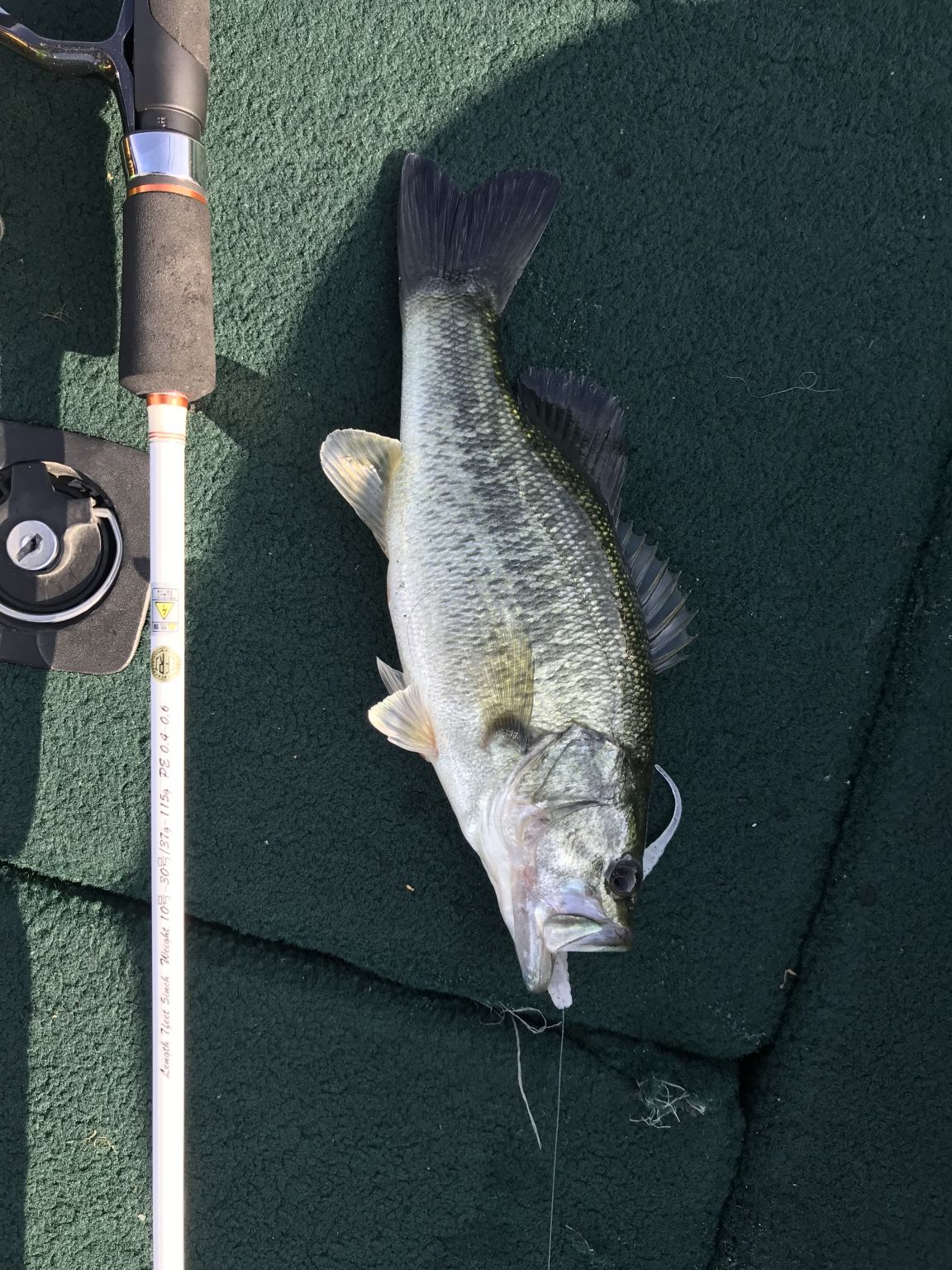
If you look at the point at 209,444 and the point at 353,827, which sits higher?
the point at 209,444

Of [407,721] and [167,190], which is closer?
[167,190]

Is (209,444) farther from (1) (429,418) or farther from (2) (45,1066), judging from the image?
(2) (45,1066)

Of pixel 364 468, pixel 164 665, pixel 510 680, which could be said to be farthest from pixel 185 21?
pixel 510 680

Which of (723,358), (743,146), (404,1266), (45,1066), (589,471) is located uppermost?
(743,146)

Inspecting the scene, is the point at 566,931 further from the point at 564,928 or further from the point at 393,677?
the point at 393,677

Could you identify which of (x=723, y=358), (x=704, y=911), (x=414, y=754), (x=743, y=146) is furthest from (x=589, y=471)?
(x=704, y=911)

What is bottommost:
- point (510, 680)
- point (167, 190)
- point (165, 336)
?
point (510, 680)
